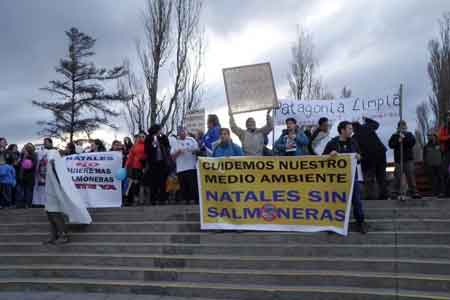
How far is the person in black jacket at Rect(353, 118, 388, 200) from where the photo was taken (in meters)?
9.81

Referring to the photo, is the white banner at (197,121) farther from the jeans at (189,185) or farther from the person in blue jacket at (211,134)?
the jeans at (189,185)

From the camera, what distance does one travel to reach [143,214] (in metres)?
9.70

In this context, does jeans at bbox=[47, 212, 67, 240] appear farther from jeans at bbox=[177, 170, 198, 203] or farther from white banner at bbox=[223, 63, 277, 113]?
white banner at bbox=[223, 63, 277, 113]

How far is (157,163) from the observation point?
10891 mm

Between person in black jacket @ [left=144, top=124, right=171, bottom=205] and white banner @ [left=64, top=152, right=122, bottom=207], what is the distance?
2.62ft

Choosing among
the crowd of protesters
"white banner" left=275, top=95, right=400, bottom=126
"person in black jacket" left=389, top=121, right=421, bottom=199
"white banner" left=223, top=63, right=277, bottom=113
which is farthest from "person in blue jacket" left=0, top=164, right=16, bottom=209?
"person in black jacket" left=389, top=121, right=421, bottom=199

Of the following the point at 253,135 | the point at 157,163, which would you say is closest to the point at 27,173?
the point at 157,163

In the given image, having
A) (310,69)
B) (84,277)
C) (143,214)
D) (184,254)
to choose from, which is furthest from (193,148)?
→ (310,69)

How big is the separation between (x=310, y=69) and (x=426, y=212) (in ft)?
86.0

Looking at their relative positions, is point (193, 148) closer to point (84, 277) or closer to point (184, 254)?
point (184, 254)

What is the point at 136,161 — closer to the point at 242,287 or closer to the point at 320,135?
the point at 320,135

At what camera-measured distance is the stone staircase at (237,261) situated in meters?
6.85

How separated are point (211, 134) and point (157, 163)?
1.36m

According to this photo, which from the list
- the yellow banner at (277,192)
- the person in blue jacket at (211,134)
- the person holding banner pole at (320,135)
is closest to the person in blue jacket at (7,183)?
the person in blue jacket at (211,134)
